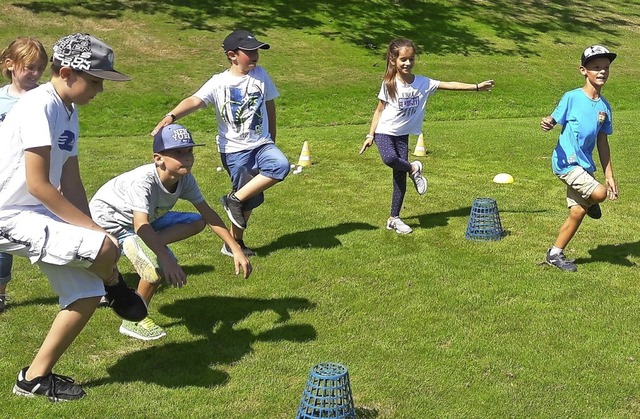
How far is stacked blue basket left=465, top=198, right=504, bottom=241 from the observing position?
7418 millimetres

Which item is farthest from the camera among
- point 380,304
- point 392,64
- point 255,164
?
point 392,64

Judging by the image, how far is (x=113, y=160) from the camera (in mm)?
11719

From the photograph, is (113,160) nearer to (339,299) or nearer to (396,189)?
(396,189)

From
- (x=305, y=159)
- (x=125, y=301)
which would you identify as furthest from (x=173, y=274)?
(x=305, y=159)

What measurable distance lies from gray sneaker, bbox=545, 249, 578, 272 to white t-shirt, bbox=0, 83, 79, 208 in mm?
4391

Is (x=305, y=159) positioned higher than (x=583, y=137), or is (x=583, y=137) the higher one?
(x=583, y=137)

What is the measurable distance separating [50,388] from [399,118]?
476 centimetres

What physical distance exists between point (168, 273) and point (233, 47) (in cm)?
294

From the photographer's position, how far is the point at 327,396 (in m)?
3.82

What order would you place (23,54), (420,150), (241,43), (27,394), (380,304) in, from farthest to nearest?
(420,150)
(241,43)
(380,304)
(23,54)
(27,394)

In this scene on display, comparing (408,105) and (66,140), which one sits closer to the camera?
(66,140)

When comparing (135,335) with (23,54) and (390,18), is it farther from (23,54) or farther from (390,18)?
(390,18)

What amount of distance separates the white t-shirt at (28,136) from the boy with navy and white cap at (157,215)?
842mm

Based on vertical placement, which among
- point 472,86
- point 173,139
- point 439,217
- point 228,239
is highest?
point 173,139
